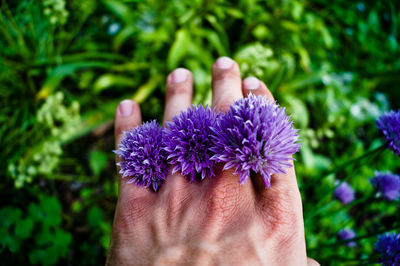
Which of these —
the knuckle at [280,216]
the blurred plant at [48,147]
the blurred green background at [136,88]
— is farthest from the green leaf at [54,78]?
the knuckle at [280,216]

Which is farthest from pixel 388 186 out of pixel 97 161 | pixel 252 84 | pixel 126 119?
pixel 97 161

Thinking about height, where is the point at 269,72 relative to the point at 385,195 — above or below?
above

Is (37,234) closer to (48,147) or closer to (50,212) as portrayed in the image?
(50,212)

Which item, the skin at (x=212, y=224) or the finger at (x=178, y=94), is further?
the finger at (x=178, y=94)

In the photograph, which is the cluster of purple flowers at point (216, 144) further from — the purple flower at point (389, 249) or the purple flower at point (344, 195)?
the purple flower at point (344, 195)

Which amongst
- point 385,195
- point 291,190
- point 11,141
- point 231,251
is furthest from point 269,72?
point 11,141

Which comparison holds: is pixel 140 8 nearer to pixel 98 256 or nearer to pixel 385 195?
pixel 98 256
